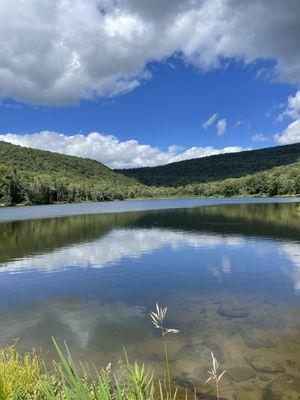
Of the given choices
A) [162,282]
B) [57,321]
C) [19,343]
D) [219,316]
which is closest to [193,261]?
[162,282]

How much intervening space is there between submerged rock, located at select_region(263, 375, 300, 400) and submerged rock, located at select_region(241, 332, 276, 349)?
9.15ft

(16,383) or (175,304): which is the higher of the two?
(16,383)

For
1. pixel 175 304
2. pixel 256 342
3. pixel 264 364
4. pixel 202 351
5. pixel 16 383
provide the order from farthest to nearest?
pixel 175 304, pixel 256 342, pixel 202 351, pixel 264 364, pixel 16 383

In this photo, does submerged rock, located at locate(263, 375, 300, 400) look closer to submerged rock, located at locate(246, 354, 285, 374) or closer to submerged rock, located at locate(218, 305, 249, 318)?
submerged rock, located at locate(246, 354, 285, 374)

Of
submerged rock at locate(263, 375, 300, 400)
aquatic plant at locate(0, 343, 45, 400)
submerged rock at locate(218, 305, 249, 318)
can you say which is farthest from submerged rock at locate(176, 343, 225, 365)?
aquatic plant at locate(0, 343, 45, 400)

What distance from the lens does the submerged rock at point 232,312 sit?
2033 centimetres

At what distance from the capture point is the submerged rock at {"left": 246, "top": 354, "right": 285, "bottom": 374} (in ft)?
45.3

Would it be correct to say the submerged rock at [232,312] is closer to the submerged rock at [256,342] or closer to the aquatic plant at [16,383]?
the submerged rock at [256,342]

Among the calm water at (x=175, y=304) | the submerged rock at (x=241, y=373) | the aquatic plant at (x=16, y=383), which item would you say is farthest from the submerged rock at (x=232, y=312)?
the aquatic plant at (x=16, y=383)

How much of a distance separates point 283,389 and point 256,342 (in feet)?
13.5

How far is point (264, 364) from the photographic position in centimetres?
1432

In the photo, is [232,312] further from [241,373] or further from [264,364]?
[241,373]

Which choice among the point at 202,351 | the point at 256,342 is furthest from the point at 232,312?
the point at 202,351

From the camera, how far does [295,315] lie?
19859 millimetres
